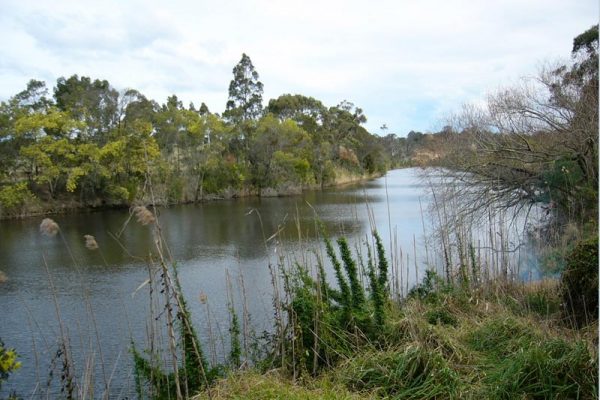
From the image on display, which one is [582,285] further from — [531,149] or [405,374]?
[531,149]

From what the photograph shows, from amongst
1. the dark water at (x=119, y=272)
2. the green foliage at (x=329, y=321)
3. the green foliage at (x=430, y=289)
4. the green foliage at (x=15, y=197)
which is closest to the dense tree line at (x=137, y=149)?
the green foliage at (x=15, y=197)

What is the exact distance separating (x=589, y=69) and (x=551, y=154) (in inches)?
197

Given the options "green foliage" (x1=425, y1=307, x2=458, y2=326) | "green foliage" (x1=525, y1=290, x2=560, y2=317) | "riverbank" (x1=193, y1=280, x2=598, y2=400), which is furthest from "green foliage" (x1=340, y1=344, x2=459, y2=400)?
"green foliage" (x1=525, y1=290, x2=560, y2=317)

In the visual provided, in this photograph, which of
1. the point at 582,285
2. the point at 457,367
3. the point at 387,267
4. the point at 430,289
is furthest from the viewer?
the point at 430,289

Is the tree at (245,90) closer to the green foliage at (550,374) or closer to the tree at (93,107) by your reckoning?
the tree at (93,107)

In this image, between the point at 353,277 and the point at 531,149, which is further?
the point at 531,149

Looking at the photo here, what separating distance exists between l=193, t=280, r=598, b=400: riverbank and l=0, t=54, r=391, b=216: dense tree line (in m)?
15.5

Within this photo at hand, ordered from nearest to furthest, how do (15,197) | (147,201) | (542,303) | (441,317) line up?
(441,317) < (542,303) < (147,201) < (15,197)

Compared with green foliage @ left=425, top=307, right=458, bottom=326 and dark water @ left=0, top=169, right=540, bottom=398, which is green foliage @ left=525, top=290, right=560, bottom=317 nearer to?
green foliage @ left=425, top=307, right=458, bottom=326

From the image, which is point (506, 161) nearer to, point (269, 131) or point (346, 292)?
point (346, 292)

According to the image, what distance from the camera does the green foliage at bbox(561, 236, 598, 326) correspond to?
5344mm

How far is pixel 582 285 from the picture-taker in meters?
5.45

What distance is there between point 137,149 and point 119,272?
19.4 m

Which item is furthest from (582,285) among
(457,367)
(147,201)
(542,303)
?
(147,201)
